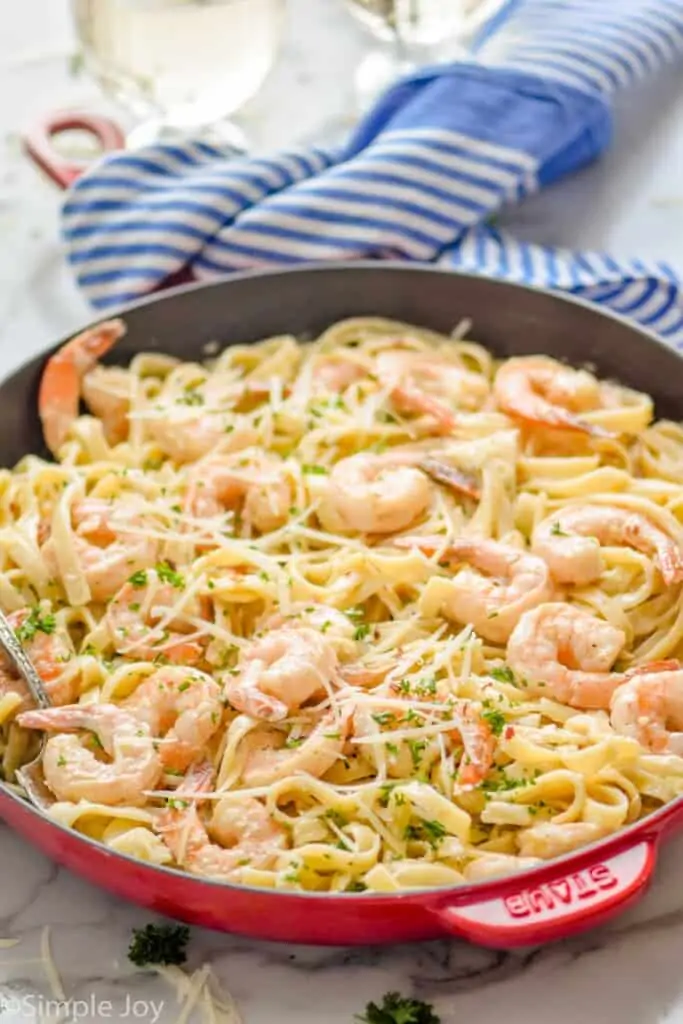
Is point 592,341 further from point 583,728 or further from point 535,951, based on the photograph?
point 535,951

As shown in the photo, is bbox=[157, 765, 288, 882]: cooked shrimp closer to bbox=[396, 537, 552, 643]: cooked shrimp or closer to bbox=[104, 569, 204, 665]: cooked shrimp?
bbox=[104, 569, 204, 665]: cooked shrimp

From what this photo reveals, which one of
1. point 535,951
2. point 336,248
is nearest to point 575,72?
point 336,248

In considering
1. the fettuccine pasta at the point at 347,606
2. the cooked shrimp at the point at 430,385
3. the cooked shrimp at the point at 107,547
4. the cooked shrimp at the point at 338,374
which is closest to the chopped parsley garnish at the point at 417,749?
the fettuccine pasta at the point at 347,606

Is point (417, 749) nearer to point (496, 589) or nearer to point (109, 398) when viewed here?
point (496, 589)

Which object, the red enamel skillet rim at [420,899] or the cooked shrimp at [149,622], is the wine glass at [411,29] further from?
the red enamel skillet rim at [420,899]

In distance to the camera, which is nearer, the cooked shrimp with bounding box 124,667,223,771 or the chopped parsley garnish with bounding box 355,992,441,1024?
the chopped parsley garnish with bounding box 355,992,441,1024

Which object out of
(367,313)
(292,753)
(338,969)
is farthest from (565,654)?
(367,313)

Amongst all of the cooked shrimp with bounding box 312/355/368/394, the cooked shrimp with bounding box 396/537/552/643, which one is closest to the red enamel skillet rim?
the cooked shrimp with bounding box 396/537/552/643
